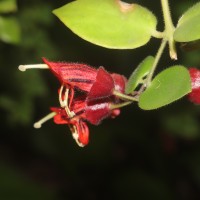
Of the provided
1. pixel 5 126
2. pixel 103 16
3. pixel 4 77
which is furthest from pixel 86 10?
pixel 5 126

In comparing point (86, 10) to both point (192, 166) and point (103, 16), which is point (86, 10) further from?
point (192, 166)

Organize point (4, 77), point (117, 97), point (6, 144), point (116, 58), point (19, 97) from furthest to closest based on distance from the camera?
point (6, 144), point (116, 58), point (4, 77), point (19, 97), point (117, 97)

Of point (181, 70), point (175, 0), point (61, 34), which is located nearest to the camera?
point (181, 70)

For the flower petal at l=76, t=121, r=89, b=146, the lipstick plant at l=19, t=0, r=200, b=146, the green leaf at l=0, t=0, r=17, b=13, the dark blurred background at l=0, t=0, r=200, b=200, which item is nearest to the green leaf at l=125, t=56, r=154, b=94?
the lipstick plant at l=19, t=0, r=200, b=146

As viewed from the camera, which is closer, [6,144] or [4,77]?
[4,77]

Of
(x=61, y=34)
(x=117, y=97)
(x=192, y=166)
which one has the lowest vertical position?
(x=192, y=166)

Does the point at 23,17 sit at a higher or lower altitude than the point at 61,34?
higher

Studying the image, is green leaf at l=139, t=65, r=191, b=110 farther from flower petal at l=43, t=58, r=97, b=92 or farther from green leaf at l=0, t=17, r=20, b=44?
green leaf at l=0, t=17, r=20, b=44
